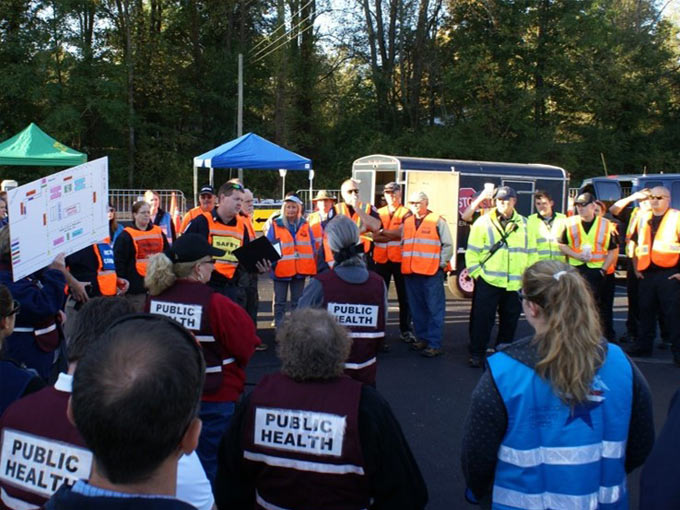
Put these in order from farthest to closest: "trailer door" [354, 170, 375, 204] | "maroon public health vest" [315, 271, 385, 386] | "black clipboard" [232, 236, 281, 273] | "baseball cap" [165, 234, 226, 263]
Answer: "trailer door" [354, 170, 375, 204] < "black clipboard" [232, 236, 281, 273] < "maroon public health vest" [315, 271, 385, 386] < "baseball cap" [165, 234, 226, 263]

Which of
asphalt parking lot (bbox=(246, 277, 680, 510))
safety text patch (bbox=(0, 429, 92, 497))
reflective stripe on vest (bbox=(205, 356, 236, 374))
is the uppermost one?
safety text patch (bbox=(0, 429, 92, 497))

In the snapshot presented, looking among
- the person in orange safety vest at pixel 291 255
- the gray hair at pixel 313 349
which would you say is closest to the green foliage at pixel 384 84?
the person in orange safety vest at pixel 291 255

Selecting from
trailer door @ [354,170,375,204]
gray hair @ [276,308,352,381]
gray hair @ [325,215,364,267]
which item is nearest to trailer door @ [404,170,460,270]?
trailer door @ [354,170,375,204]

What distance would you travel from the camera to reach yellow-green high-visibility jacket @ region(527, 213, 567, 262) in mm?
6886

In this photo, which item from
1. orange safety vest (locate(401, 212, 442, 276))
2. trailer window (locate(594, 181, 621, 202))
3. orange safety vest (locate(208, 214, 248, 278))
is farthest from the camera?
trailer window (locate(594, 181, 621, 202))

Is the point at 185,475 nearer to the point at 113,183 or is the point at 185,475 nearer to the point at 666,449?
the point at 666,449

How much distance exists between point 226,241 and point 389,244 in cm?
236

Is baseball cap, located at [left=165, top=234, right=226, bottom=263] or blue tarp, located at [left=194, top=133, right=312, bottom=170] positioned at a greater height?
blue tarp, located at [left=194, top=133, right=312, bottom=170]

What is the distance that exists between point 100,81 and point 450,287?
19583 mm

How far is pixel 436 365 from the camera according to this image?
7148 millimetres

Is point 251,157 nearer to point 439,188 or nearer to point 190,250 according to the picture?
point 439,188

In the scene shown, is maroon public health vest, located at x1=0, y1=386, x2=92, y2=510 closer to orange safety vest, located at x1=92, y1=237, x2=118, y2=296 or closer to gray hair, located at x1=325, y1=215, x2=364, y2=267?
gray hair, located at x1=325, y1=215, x2=364, y2=267

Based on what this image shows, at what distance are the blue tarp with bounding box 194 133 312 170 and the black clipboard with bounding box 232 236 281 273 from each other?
7.24m

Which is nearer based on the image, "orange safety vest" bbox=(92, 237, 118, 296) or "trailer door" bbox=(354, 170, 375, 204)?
"orange safety vest" bbox=(92, 237, 118, 296)
